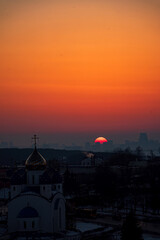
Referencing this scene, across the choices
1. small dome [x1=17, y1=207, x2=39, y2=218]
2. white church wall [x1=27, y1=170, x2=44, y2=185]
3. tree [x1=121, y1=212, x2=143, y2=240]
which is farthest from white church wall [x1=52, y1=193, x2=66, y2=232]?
tree [x1=121, y1=212, x2=143, y2=240]

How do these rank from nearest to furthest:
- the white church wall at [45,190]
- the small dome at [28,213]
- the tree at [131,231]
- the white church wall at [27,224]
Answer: the tree at [131,231] < the white church wall at [27,224] < the small dome at [28,213] < the white church wall at [45,190]

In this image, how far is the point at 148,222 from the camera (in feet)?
109

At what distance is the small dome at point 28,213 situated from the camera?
2509 cm

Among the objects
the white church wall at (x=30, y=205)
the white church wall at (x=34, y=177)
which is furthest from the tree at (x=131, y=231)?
the white church wall at (x=34, y=177)

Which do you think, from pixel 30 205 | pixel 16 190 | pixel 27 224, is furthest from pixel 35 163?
pixel 27 224

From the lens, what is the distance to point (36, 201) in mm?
25703

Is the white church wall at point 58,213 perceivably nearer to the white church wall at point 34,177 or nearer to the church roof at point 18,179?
the white church wall at point 34,177

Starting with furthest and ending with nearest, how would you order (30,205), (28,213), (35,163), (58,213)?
(35,163) → (58,213) → (30,205) → (28,213)

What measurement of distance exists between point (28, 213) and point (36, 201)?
Answer: 80 cm

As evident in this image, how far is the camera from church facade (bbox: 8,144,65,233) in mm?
25172

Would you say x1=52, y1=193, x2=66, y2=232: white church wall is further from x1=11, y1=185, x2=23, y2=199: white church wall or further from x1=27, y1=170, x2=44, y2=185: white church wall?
x1=11, y1=185, x2=23, y2=199: white church wall

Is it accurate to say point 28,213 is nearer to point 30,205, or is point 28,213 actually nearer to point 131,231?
point 30,205

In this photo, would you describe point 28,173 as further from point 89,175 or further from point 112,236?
point 89,175

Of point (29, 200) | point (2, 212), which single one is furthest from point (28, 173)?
point (2, 212)
